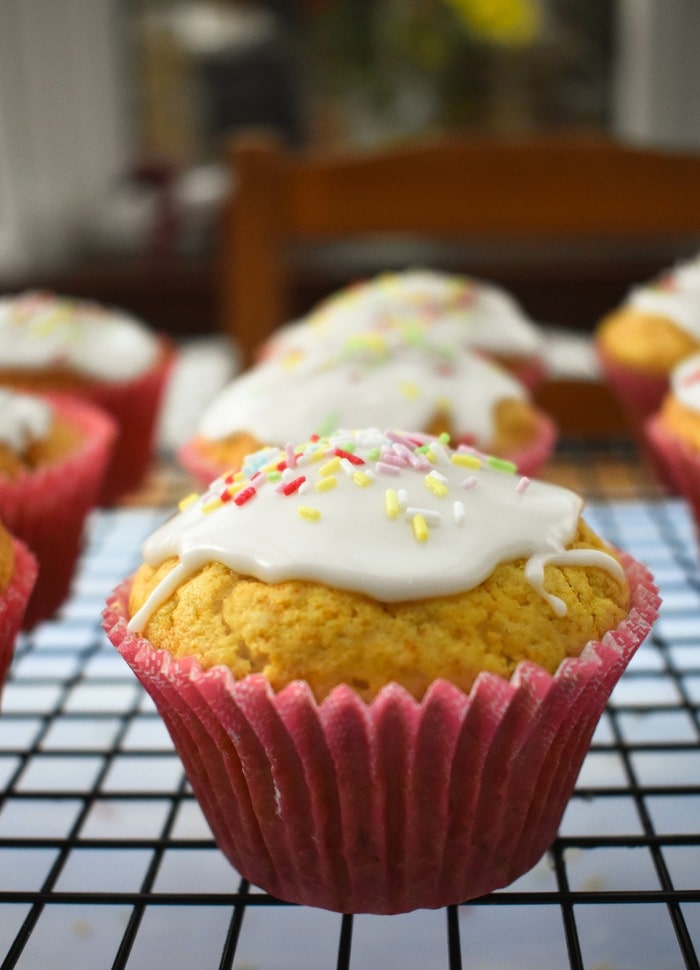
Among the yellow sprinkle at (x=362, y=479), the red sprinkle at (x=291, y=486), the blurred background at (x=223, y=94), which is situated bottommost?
the blurred background at (x=223, y=94)

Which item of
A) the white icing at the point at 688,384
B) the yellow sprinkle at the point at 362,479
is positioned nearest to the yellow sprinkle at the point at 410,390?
the white icing at the point at 688,384

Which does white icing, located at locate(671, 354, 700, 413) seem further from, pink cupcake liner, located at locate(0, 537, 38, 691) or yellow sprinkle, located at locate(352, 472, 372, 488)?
pink cupcake liner, located at locate(0, 537, 38, 691)

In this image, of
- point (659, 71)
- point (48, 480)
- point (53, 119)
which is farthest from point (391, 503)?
point (659, 71)

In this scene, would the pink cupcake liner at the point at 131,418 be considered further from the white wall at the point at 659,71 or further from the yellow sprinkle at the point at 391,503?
the white wall at the point at 659,71

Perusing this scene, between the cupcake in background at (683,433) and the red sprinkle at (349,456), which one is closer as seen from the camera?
the red sprinkle at (349,456)

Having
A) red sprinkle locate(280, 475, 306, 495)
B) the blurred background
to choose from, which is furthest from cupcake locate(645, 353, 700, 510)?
the blurred background

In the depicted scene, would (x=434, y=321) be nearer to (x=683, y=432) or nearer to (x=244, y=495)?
(x=683, y=432)

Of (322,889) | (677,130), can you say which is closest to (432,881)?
(322,889)
